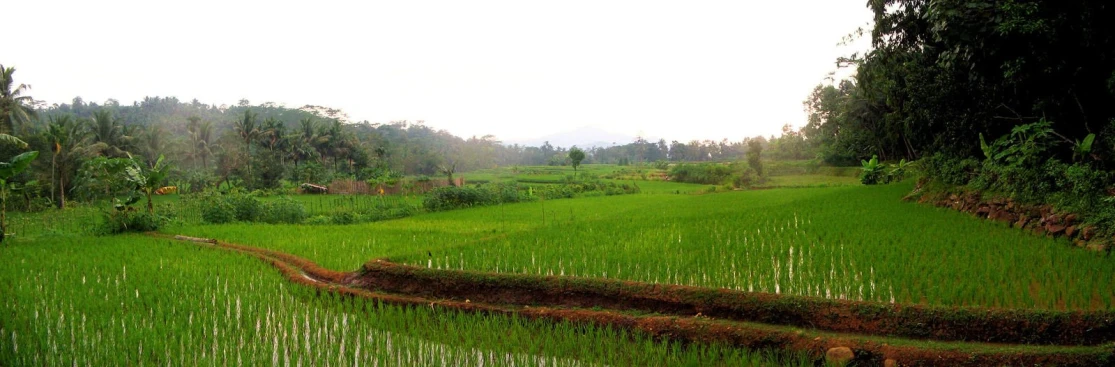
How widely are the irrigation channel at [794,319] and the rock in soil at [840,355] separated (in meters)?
0.02

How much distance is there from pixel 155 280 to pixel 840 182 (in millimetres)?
28131

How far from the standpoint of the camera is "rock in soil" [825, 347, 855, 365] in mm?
3166

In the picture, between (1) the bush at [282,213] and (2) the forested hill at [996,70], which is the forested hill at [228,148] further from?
(2) the forested hill at [996,70]

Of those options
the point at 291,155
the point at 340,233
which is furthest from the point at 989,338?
the point at 291,155

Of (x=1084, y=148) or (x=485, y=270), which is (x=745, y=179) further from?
(x=485, y=270)

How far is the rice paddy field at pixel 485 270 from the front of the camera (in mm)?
3639

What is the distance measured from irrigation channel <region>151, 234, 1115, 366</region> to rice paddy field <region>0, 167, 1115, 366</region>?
0.12m

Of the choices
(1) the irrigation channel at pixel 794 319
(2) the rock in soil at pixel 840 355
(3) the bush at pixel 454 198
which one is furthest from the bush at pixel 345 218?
(2) the rock in soil at pixel 840 355

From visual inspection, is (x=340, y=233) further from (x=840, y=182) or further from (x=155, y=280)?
(x=840, y=182)

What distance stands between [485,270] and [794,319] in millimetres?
3211

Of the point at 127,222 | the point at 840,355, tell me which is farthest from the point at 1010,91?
the point at 127,222

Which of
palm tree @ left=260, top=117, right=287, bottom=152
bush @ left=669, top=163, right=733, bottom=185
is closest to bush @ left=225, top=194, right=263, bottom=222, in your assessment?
palm tree @ left=260, top=117, right=287, bottom=152

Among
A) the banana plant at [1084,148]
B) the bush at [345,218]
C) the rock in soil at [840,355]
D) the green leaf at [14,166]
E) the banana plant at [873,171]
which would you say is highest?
the green leaf at [14,166]

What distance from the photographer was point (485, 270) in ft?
19.5
